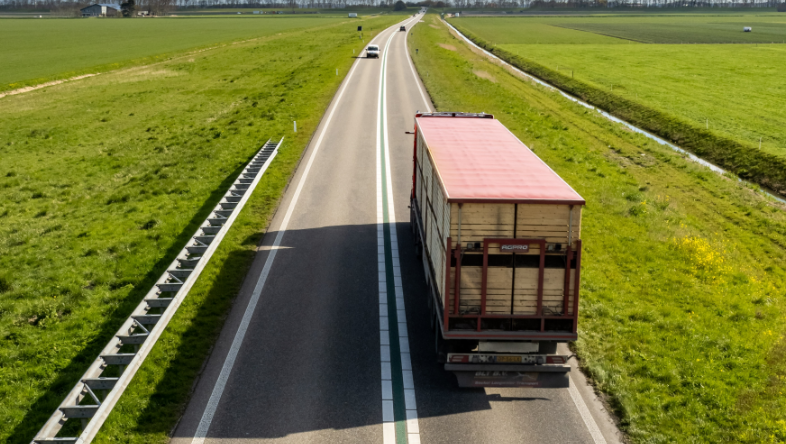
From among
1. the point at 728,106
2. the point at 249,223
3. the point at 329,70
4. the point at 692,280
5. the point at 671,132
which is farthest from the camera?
the point at 329,70

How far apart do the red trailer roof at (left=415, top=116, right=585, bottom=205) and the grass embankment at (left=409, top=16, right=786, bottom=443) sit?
11.6 ft

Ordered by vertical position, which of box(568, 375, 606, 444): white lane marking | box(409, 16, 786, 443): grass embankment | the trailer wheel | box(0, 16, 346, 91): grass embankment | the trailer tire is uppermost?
box(0, 16, 346, 91): grass embankment

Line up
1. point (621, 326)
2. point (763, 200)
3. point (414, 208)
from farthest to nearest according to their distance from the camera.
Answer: point (763, 200), point (414, 208), point (621, 326)

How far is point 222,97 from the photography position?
45344mm

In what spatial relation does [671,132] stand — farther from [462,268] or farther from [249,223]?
[462,268]

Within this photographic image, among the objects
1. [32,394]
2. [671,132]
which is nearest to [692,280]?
[32,394]

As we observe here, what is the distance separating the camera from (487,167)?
40.8 ft

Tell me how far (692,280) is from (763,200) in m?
11.3

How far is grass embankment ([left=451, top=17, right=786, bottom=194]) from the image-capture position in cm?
3269

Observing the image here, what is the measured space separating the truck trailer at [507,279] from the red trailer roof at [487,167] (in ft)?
0.11

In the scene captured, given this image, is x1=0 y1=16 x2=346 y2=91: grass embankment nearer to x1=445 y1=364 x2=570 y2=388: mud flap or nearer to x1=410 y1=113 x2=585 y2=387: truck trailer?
x1=410 y1=113 x2=585 y2=387: truck trailer

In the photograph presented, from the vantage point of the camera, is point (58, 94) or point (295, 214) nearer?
point (295, 214)

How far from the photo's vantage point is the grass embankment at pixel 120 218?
11367 mm

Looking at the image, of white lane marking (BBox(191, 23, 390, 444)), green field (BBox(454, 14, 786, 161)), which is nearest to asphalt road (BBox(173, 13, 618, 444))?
white lane marking (BBox(191, 23, 390, 444))
